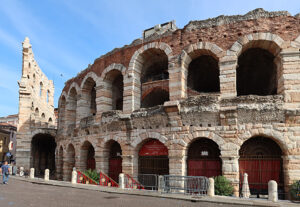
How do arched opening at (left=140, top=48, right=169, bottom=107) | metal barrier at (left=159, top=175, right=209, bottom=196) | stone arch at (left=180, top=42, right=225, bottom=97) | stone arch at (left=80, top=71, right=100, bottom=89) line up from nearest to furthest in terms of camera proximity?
metal barrier at (left=159, top=175, right=209, bottom=196), stone arch at (left=180, top=42, right=225, bottom=97), arched opening at (left=140, top=48, right=169, bottom=107), stone arch at (left=80, top=71, right=100, bottom=89)

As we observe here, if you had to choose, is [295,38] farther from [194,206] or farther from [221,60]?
[194,206]

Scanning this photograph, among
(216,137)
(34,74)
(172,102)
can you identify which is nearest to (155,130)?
(172,102)

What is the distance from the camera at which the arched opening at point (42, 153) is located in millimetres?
26797

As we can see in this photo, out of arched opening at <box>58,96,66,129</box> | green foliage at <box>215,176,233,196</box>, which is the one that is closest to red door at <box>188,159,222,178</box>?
green foliage at <box>215,176,233,196</box>

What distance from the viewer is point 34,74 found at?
2788 cm

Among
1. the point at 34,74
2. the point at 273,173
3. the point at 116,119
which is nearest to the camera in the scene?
the point at 273,173

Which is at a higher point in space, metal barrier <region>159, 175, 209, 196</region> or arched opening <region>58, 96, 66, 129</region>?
arched opening <region>58, 96, 66, 129</region>

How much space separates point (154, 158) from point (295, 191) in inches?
288

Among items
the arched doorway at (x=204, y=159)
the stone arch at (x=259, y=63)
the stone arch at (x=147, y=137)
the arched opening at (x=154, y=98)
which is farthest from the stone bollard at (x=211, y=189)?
the arched opening at (x=154, y=98)

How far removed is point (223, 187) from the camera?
10.8 meters

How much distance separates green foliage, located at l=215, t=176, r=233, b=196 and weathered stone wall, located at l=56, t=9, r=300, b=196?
23.5 inches

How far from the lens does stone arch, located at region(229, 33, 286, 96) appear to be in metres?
12.2

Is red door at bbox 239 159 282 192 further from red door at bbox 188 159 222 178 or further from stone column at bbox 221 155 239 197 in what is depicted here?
red door at bbox 188 159 222 178

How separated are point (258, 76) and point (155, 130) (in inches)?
363
